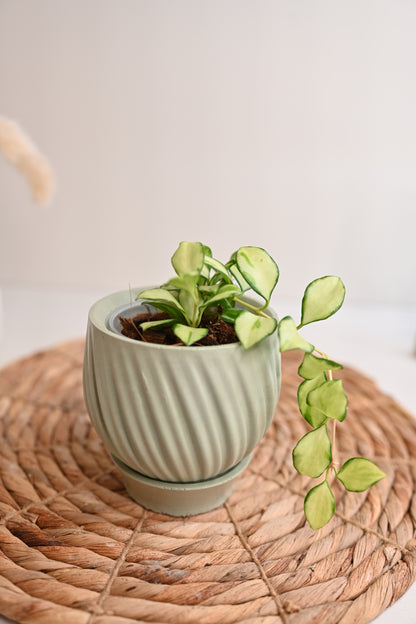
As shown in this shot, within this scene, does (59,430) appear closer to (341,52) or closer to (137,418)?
(137,418)

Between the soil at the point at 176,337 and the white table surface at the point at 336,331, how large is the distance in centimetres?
38

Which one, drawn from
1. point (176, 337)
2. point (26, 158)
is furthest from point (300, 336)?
point (26, 158)

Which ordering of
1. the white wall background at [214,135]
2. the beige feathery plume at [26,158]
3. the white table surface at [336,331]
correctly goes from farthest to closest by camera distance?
the white wall background at [214,135]
the white table surface at [336,331]
the beige feathery plume at [26,158]

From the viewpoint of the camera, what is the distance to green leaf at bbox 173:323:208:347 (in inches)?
17.5

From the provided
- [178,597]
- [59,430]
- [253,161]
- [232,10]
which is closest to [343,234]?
[253,161]

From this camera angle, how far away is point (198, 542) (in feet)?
1.70

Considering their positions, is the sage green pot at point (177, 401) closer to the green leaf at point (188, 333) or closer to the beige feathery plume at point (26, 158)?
the green leaf at point (188, 333)

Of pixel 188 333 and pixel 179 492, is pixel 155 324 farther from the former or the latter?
pixel 179 492

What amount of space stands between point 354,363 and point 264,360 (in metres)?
0.50

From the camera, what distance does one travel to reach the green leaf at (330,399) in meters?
0.43

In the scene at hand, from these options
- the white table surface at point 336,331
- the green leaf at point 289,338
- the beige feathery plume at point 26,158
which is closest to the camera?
the green leaf at point 289,338

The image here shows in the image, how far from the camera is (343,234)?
1.23 meters

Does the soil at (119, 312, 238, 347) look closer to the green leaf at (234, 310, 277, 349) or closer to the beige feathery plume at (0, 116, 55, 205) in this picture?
the green leaf at (234, 310, 277, 349)

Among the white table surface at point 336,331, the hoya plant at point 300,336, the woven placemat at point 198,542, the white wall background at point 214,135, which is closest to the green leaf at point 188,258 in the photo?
the hoya plant at point 300,336
